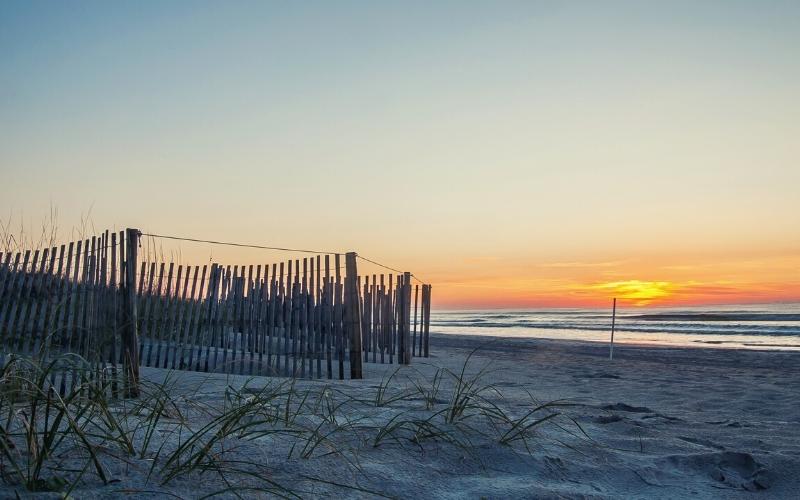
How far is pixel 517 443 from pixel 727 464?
1214mm

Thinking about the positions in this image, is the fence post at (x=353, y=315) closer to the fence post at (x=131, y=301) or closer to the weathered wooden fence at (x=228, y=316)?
the weathered wooden fence at (x=228, y=316)

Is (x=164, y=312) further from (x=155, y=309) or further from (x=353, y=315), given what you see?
(x=353, y=315)

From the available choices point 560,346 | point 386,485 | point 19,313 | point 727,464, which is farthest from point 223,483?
point 560,346

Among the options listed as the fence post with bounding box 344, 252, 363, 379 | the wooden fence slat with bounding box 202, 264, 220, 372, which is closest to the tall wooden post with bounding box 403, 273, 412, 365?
the fence post with bounding box 344, 252, 363, 379

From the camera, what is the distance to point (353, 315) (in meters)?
8.41

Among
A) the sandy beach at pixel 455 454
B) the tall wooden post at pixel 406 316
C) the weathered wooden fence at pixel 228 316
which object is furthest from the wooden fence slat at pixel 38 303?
the tall wooden post at pixel 406 316

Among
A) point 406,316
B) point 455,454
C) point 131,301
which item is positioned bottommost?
point 455,454

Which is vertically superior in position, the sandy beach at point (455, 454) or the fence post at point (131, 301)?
the fence post at point (131, 301)

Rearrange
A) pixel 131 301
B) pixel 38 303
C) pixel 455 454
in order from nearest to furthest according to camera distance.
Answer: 1. pixel 455 454
2. pixel 131 301
3. pixel 38 303

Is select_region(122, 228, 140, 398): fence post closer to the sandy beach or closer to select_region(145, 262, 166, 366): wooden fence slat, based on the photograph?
the sandy beach

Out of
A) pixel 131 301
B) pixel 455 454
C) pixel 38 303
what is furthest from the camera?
pixel 38 303

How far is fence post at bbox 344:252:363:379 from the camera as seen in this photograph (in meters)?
8.36

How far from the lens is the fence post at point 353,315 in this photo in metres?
8.36

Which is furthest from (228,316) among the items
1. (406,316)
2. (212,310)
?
(406,316)
